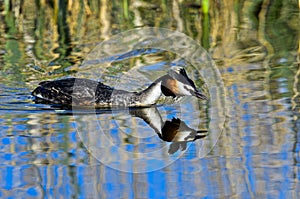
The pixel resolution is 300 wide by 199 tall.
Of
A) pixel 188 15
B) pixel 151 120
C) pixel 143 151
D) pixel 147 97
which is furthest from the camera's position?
pixel 188 15

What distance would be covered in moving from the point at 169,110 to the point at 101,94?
882 mm

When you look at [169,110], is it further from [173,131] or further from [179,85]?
[173,131]

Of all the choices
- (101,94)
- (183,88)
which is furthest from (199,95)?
(101,94)

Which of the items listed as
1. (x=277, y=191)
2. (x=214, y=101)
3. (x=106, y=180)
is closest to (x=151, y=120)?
(x=214, y=101)

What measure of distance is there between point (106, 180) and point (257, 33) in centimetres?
529

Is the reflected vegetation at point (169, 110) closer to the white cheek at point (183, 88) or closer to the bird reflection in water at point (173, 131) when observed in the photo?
the bird reflection in water at point (173, 131)

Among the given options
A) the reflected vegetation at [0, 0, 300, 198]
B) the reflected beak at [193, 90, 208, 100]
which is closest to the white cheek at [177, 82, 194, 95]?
the reflected beak at [193, 90, 208, 100]

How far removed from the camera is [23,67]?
9.12m

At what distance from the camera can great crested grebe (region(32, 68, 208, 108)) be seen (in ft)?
25.4

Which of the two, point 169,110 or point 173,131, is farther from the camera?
point 169,110

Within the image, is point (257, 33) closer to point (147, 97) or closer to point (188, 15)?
point (188, 15)

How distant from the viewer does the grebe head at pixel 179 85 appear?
738 centimetres

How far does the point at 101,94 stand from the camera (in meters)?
7.89

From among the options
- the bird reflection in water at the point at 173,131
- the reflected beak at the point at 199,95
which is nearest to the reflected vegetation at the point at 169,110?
the bird reflection in water at the point at 173,131
